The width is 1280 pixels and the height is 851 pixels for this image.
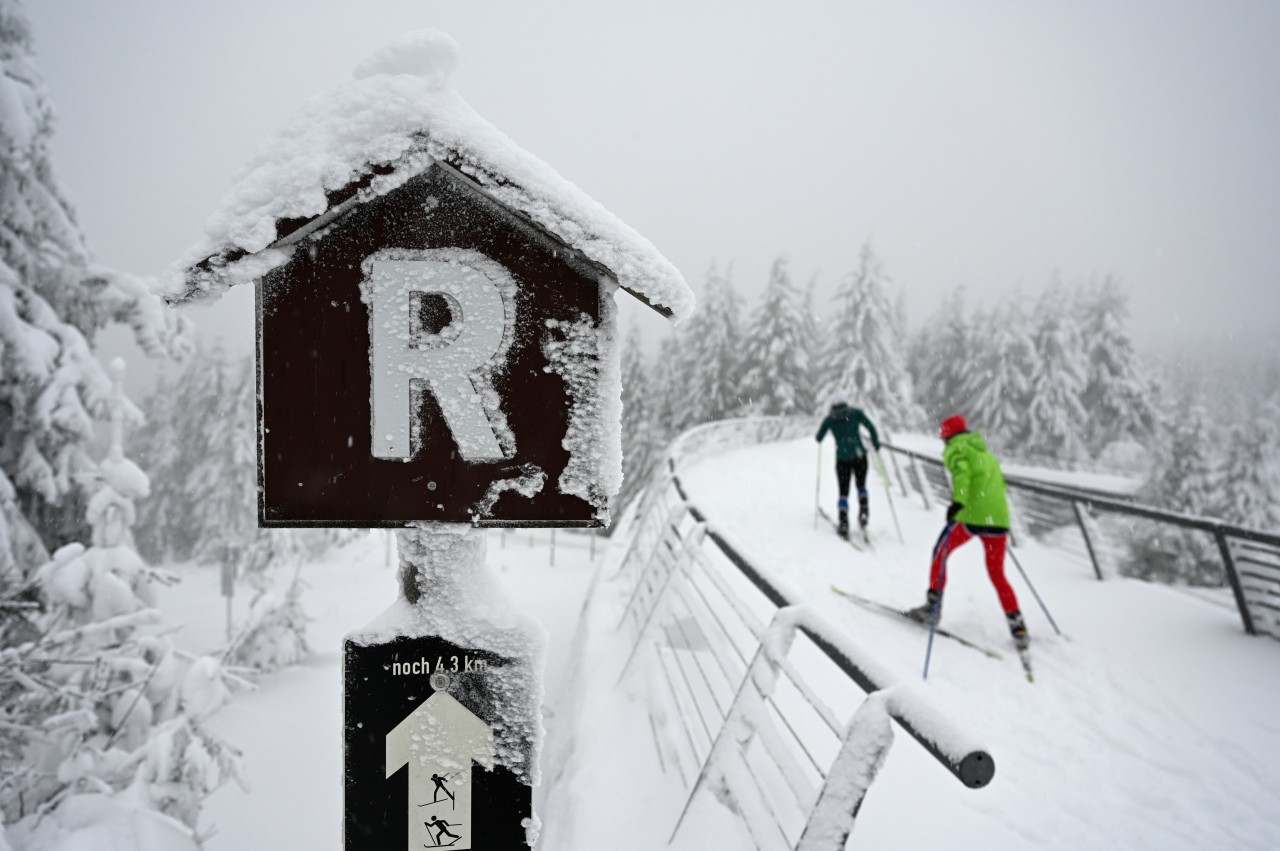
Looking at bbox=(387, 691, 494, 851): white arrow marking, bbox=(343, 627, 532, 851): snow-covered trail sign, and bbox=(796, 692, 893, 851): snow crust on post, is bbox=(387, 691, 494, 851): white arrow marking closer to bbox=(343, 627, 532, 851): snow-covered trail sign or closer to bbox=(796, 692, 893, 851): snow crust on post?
bbox=(343, 627, 532, 851): snow-covered trail sign

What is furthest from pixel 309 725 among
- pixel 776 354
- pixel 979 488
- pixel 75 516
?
pixel 776 354

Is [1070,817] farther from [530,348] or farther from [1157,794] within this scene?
[530,348]

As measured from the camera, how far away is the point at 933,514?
11531 millimetres

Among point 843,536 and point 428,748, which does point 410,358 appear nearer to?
point 428,748

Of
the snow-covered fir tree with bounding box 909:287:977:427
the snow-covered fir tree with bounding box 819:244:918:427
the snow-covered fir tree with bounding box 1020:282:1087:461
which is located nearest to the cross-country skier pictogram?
the snow-covered fir tree with bounding box 819:244:918:427

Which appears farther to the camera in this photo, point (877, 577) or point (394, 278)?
point (877, 577)

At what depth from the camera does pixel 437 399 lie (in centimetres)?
166

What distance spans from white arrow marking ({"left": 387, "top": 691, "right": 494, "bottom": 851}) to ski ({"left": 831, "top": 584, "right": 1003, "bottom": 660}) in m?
5.24

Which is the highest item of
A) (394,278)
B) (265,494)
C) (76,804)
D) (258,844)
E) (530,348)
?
(394,278)

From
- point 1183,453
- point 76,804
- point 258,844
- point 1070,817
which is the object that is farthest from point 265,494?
point 1183,453

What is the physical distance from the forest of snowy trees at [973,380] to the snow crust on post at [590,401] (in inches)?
1145

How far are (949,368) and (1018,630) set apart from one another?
144 feet

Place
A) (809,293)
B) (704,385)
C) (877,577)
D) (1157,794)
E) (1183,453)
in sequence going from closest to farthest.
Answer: (1157,794), (877,577), (1183,453), (704,385), (809,293)

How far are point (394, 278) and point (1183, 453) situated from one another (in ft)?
114
